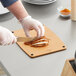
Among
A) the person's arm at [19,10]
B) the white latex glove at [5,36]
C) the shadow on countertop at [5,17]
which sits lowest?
the shadow on countertop at [5,17]

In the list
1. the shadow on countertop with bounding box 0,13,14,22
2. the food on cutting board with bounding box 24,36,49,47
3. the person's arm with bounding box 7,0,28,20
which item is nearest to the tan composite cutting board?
the food on cutting board with bounding box 24,36,49,47

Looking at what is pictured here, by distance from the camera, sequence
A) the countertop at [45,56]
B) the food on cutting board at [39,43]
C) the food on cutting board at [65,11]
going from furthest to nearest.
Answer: the food on cutting board at [65,11]
the food on cutting board at [39,43]
the countertop at [45,56]

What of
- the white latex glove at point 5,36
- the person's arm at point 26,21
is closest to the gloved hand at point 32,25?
the person's arm at point 26,21

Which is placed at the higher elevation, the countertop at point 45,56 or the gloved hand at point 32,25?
the gloved hand at point 32,25

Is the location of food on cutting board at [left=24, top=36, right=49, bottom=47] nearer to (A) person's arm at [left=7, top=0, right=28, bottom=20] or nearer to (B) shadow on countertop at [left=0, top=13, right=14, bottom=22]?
(A) person's arm at [left=7, top=0, right=28, bottom=20]

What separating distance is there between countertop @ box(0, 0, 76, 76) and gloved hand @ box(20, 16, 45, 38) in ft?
0.29

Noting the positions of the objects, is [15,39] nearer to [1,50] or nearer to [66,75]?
[1,50]

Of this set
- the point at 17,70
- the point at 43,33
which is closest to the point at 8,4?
the point at 43,33

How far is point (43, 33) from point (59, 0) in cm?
41

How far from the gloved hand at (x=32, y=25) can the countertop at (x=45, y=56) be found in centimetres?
Result: 9

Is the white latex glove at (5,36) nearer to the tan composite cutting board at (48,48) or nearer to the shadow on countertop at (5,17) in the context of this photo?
the tan composite cutting board at (48,48)

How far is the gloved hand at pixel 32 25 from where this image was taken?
99 centimetres

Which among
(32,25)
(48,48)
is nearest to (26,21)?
(32,25)

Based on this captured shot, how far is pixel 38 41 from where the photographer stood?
A: 3.20 ft
